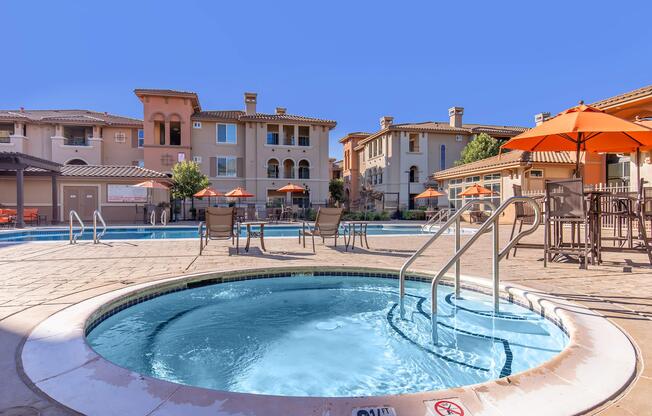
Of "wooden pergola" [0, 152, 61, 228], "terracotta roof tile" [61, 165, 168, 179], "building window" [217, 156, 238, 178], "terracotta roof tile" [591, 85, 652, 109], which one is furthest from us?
"building window" [217, 156, 238, 178]

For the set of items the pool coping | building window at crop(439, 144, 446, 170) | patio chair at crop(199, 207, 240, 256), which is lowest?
the pool coping

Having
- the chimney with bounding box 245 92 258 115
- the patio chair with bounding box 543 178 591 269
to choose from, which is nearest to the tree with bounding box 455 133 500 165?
the chimney with bounding box 245 92 258 115

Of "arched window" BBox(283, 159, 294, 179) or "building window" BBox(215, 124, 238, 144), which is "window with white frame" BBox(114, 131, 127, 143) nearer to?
"building window" BBox(215, 124, 238, 144)

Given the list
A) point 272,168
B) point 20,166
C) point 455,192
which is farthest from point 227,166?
point 455,192

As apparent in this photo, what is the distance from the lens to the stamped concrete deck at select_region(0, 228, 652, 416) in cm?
194

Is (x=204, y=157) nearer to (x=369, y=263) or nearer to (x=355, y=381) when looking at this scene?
(x=369, y=263)

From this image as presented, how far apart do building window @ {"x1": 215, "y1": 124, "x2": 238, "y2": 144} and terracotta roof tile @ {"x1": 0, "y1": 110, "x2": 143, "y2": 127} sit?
20.2 ft

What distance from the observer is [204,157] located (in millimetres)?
28703

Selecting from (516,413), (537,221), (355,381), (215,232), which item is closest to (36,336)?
(355,381)

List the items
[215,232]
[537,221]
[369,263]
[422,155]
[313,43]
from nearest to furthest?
[537,221], [369,263], [215,232], [313,43], [422,155]

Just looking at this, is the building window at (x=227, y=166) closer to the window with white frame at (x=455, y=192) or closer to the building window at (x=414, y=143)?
the building window at (x=414, y=143)

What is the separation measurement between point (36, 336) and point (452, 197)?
26282 millimetres

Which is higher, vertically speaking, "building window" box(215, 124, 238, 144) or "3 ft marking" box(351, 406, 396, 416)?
"building window" box(215, 124, 238, 144)

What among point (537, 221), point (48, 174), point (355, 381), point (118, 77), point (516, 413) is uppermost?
point (118, 77)
